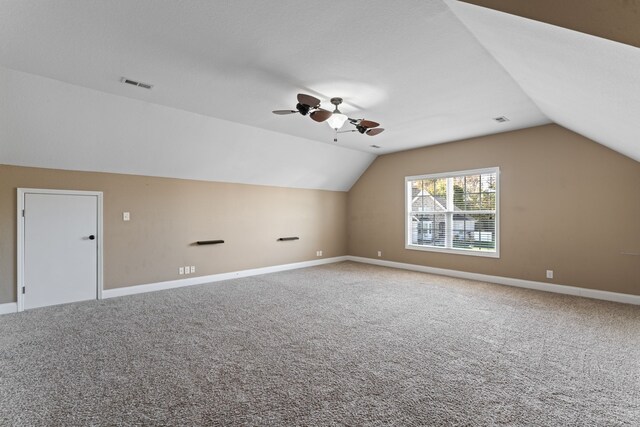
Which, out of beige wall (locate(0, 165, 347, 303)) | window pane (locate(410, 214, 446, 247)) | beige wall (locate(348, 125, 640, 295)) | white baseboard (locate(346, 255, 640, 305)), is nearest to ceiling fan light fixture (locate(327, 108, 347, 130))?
beige wall (locate(0, 165, 347, 303))

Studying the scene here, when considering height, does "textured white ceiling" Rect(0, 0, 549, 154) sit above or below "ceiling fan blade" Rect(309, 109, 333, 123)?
above

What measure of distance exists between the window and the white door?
6.12 metres

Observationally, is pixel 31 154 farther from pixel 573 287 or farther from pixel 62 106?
pixel 573 287

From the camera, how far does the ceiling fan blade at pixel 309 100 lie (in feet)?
10.2

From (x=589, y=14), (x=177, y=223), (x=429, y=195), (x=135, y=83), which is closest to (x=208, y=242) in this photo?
(x=177, y=223)

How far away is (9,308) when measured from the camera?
414 centimetres

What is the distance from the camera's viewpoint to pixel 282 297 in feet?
15.8

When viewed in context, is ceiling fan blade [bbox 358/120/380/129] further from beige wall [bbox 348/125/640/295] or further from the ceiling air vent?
beige wall [bbox 348/125/640/295]

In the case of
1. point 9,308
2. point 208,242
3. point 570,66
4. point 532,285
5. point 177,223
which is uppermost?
point 570,66

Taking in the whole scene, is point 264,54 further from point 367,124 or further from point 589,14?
point 589,14

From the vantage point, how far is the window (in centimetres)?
584

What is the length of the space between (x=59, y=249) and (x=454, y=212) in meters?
7.01

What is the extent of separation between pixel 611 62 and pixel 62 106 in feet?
17.5

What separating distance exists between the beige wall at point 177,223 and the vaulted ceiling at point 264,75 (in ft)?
0.94
